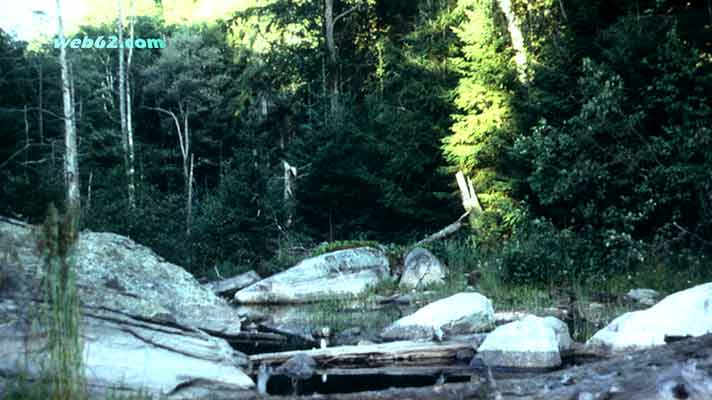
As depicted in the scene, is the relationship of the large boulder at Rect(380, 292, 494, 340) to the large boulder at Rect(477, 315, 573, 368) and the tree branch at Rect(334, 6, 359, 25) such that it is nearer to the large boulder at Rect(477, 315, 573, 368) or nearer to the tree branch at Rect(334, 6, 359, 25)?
the large boulder at Rect(477, 315, 573, 368)

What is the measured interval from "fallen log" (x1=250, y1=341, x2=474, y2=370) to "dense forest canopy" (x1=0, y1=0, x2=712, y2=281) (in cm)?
520

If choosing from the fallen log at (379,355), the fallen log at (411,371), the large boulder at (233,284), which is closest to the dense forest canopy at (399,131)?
the large boulder at (233,284)

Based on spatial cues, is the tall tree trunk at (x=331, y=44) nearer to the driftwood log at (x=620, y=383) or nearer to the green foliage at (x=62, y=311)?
the driftwood log at (x=620, y=383)

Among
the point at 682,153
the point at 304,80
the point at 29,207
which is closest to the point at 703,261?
the point at 682,153

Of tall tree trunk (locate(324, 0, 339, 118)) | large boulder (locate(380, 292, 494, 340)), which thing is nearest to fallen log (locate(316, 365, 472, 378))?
large boulder (locate(380, 292, 494, 340))

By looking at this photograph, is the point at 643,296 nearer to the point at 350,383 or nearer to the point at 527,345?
the point at 527,345

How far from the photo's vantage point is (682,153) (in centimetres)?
1230

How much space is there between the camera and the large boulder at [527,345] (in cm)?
739

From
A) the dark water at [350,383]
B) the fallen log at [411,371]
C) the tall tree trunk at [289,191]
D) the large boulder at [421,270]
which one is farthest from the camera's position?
the tall tree trunk at [289,191]

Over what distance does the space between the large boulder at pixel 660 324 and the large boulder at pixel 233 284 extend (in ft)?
30.7

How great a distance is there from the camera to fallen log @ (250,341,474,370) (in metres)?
7.82

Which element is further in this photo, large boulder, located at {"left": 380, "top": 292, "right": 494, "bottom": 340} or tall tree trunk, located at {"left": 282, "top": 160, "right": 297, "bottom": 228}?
tall tree trunk, located at {"left": 282, "top": 160, "right": 297, "bottom": 228}

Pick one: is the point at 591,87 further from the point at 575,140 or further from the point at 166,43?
the point at 166,43

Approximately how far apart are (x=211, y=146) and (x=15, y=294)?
26.6m
